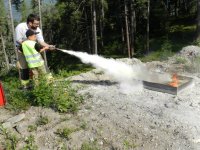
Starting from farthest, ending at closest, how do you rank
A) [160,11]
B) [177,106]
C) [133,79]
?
[160,11] → [133,79] → [177,106]

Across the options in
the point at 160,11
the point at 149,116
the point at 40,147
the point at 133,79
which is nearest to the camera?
the point at 40,147

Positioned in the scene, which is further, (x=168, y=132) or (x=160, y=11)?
(x=160, y=11)

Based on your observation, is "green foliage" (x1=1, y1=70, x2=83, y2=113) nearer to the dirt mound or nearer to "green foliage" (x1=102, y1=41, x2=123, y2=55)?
the dirt mound

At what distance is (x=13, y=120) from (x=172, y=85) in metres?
4.80

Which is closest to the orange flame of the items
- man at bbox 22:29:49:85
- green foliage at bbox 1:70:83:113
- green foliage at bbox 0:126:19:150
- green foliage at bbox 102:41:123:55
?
green foliage at bbox 1:70:83:113

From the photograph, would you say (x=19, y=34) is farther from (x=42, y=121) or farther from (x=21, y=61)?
(x=42, y=121)

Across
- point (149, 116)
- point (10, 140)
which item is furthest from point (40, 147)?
point (149, 116)

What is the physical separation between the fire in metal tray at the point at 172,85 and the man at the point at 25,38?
337cm

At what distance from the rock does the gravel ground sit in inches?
4.7

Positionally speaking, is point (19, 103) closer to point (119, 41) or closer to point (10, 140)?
point (10, 140)

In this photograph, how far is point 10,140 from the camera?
24.7 ft

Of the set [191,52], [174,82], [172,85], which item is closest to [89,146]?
[172,85]

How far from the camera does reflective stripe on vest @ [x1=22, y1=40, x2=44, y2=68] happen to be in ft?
30.0

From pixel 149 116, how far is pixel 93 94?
7.60ft
